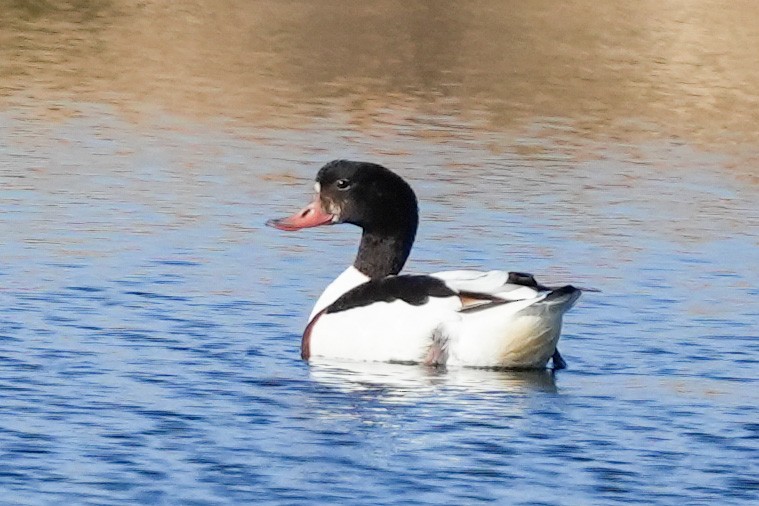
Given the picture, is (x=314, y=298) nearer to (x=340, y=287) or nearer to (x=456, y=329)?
(x=340, y=287)

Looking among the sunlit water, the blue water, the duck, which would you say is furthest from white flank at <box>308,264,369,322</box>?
the blue water

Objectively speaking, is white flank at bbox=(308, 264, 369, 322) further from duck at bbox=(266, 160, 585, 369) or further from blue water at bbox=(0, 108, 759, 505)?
blue water at bbox=(0, 108, 759, 505)

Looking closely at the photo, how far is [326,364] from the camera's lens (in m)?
12.5

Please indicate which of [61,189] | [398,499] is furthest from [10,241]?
[398,499]

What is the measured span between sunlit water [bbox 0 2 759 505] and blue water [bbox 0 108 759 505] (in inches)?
1.1

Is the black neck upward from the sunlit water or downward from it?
upward

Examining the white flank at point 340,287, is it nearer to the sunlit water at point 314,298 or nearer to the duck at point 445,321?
the duck at point 445,321

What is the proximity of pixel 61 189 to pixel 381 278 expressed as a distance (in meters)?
7.53

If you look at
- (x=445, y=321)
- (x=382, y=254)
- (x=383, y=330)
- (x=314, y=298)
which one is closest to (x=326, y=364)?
(x=383, y=330)

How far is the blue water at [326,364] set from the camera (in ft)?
31.5

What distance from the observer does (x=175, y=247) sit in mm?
16734

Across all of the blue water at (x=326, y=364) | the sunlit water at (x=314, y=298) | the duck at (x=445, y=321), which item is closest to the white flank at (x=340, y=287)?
the duck at (x=445, y=321)

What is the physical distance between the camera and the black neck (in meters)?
13.5

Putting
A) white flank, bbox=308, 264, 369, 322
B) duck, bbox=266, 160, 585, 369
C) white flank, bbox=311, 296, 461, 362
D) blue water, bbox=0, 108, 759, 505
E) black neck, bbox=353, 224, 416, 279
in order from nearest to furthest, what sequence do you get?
blue water, bbox=0, 108, 759, 505, duck, bbox=266, 160, 585, 369, white flank, bbox=311, 296, 461, 362, white flank, bbox=308, 264, 369, 322, black neck, bbox=353, 224, 416, 279
